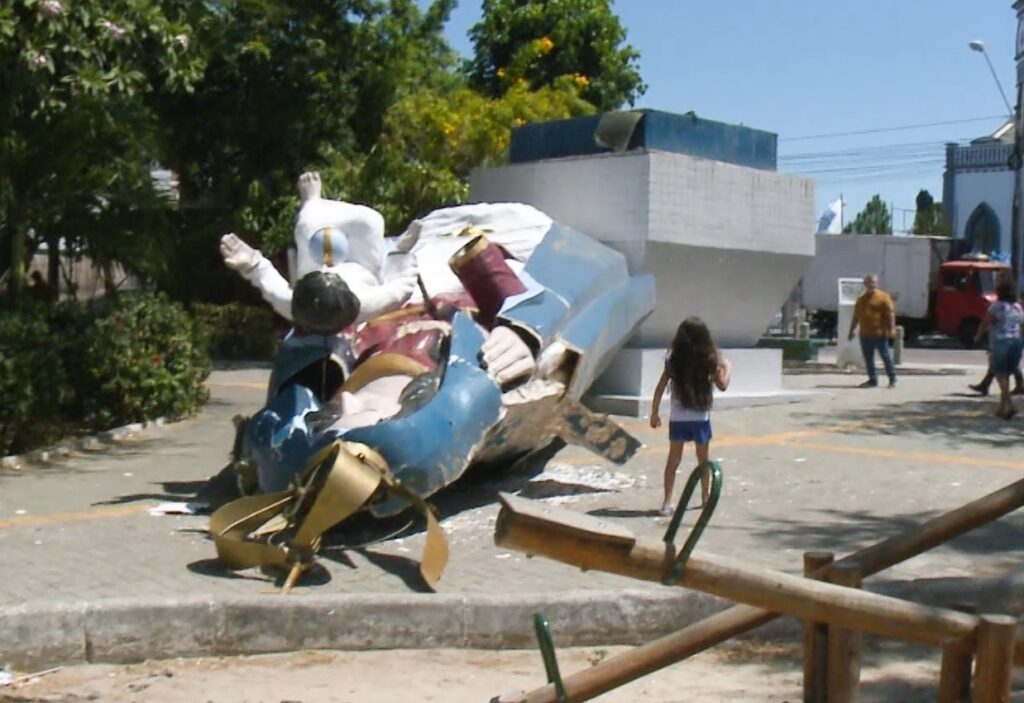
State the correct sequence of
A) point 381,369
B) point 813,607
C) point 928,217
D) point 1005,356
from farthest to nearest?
1. point 928,217
2. point 1005,356
3. point 381,369
4. point 813,607

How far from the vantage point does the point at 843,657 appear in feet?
14.4

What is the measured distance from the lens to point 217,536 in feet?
24.9

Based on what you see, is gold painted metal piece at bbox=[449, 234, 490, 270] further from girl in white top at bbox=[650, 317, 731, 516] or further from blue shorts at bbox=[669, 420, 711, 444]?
blue shorts at bbox=[669, 420, 711, 444]

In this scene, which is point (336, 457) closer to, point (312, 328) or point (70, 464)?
point (312, 328)

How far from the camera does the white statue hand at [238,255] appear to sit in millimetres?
9000

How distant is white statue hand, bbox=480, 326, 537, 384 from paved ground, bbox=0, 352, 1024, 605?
972 millimetres

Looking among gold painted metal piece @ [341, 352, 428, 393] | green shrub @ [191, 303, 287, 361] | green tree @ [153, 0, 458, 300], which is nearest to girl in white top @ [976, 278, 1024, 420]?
gold painted metal piece @ [341, 352, 428, 393]

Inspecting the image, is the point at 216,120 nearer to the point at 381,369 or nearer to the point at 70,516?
the point at 70,516

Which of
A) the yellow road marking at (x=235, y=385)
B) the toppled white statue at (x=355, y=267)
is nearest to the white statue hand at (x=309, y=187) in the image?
the toppled white statue at (x=355, y=267)

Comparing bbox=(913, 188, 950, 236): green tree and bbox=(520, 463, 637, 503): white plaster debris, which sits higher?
bbox=(913, 188, 950, 236): green tree

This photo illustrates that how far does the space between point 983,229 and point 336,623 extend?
44150 mm

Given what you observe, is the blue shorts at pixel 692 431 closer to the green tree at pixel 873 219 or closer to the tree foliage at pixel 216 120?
the tree foliage at pixel 216 120

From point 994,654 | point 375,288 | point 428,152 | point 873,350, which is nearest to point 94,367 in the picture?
point 375,288

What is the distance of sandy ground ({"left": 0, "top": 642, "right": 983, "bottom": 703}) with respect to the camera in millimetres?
6230
